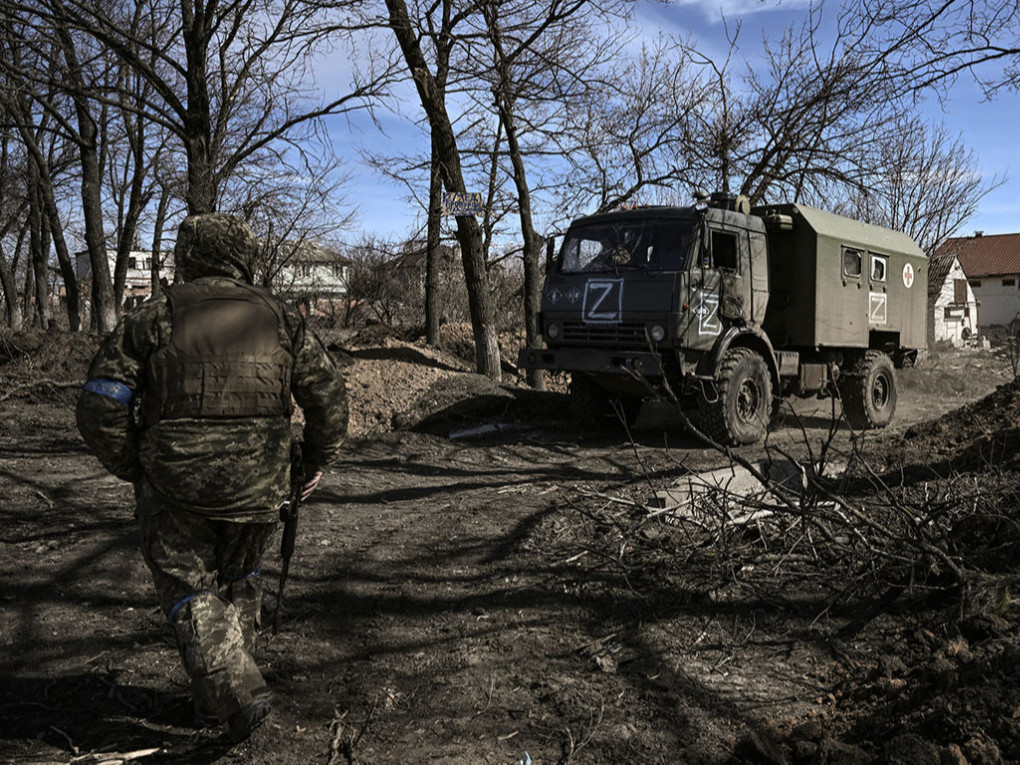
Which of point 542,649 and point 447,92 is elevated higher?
point 447,92

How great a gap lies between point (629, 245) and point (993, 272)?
53.7 metres

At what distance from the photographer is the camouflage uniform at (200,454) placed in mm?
2574

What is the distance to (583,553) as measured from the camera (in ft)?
14.3

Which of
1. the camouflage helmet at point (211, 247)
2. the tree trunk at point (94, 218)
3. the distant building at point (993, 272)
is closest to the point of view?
the camouflage helmet at point (211, 247)

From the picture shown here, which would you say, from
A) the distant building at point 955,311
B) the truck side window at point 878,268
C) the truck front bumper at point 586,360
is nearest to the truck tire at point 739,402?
the truck front bumper at point 586,360

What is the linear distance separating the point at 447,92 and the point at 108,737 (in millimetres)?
10109

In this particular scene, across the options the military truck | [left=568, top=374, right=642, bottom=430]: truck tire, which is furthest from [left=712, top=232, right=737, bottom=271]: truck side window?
[left=568, top=374, right=642, bottom=430]: truck tire

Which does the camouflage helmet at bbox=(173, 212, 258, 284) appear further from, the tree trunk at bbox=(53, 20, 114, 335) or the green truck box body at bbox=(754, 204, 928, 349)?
the tree trunk at bbox=(53, 20, 114, 335)

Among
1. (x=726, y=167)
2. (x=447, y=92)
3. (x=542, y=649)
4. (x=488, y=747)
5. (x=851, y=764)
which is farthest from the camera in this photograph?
(x=726, y=167)

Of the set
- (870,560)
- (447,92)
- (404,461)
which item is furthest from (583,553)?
(447,92)

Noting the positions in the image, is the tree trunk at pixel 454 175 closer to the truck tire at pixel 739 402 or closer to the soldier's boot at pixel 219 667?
the truck tire at pixel 739 402

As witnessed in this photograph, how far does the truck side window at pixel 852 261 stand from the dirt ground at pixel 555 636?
4254mm

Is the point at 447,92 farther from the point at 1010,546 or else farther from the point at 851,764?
the point at 851,764

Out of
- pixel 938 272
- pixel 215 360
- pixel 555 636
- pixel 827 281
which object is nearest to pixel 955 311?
pixel 938 272
